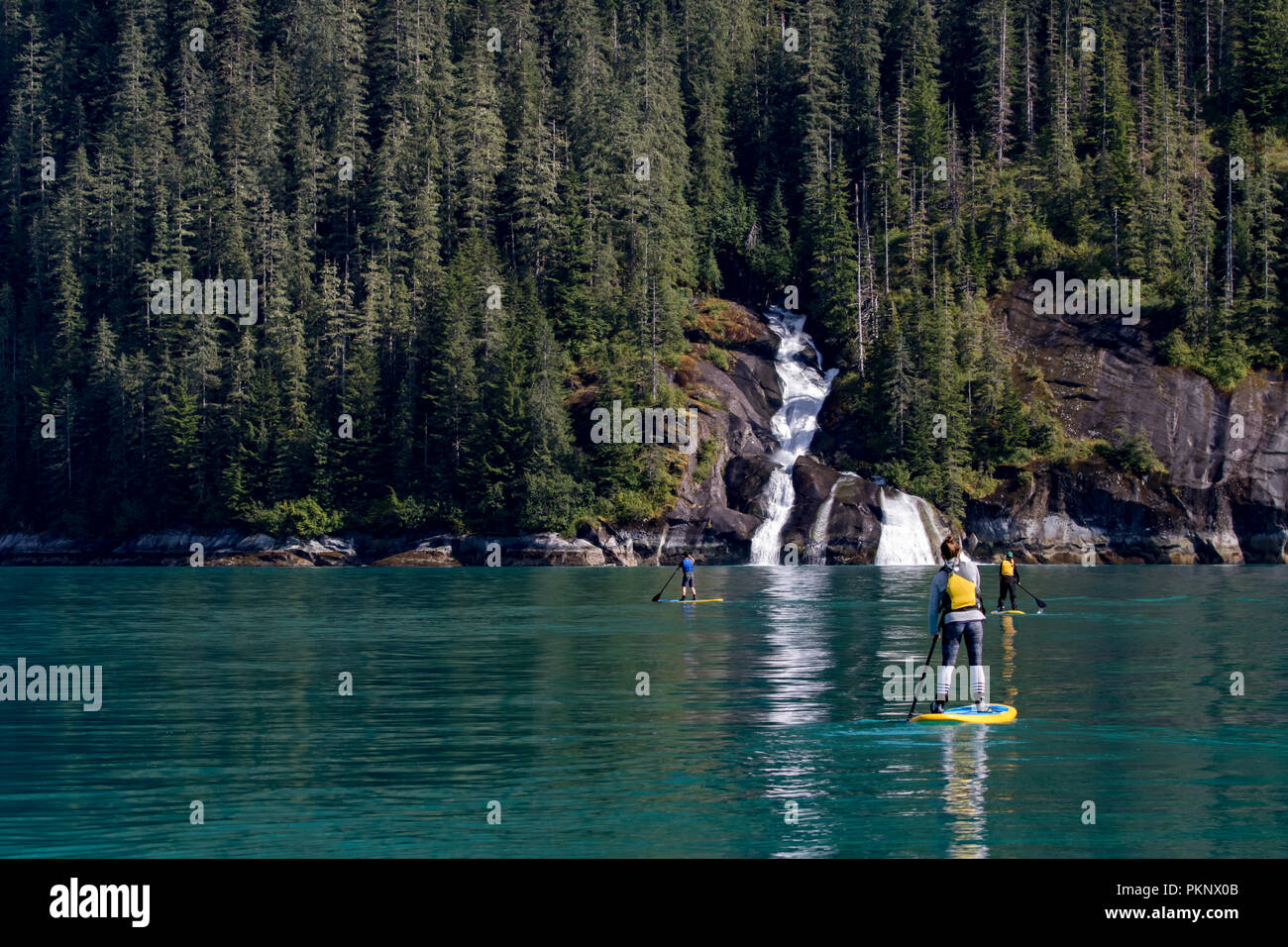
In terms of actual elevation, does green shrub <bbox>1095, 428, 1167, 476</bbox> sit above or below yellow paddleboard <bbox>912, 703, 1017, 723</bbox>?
above

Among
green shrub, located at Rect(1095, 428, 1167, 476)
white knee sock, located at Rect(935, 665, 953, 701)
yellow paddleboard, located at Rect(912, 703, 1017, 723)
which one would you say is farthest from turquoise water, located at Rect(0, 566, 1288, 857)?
green shrub, located at Rect(1095, 428, 1167, 476)

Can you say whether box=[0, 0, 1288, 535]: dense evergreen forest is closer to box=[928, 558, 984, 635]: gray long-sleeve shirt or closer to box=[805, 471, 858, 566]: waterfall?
box=[805, 471, 858, 566]: waterfall

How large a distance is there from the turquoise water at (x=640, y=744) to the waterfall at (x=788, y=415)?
50284 mm

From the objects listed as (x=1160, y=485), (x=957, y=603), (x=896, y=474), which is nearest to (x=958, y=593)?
(x=957, y=603)

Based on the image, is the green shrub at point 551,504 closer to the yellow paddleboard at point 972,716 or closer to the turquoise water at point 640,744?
the turquoise water at point 640,744

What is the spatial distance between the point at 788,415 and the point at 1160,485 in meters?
27.6

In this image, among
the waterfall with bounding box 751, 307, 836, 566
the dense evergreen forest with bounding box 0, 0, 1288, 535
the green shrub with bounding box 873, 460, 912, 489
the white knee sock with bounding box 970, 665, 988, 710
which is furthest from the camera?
the dense evergreen forest with bounding box 0, 0, 1288, 535

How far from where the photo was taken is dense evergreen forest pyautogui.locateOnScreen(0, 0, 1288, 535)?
105m

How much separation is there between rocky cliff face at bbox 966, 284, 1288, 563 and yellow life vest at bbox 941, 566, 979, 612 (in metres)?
74.6

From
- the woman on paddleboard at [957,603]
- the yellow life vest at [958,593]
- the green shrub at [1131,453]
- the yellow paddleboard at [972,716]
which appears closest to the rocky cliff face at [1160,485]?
the green shrub at [1131,453]

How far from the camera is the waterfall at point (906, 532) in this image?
295ft

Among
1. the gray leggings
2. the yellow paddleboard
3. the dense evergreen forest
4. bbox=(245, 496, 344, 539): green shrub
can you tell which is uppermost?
the dense evergreen forest

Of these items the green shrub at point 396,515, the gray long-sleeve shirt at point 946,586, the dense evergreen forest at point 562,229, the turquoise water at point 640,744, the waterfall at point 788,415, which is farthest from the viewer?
the dense evergreen forest at point 562,229

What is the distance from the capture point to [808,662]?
3050 cm
